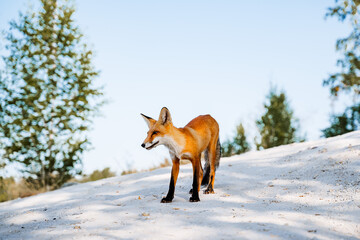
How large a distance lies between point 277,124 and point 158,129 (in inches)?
554

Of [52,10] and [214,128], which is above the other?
[52,10]

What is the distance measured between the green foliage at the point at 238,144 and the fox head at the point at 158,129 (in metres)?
13.3

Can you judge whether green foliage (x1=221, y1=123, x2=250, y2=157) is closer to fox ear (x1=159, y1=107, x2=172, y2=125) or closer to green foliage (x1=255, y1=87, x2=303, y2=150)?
green foliage (x1=255, y1=87, x2=303, y2=150)

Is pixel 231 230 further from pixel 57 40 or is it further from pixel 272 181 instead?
pixel 57 40

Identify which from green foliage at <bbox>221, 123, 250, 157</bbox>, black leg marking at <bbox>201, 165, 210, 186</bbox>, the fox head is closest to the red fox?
the fox head

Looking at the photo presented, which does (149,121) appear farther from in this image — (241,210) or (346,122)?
(346,122)

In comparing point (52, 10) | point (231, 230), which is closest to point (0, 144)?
point (52, 10)

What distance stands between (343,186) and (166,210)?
297 cm

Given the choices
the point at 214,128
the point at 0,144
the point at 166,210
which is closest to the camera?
the point at 166,210

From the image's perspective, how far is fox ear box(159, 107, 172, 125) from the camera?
15.4ft

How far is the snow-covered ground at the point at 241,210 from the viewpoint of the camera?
11.5 ft

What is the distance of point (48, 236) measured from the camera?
12.5 feet

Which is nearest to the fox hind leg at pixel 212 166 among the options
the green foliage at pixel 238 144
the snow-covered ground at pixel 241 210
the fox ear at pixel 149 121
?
the snow-covered ground at pixel 241 210

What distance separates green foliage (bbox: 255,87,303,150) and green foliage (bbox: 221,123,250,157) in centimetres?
71
